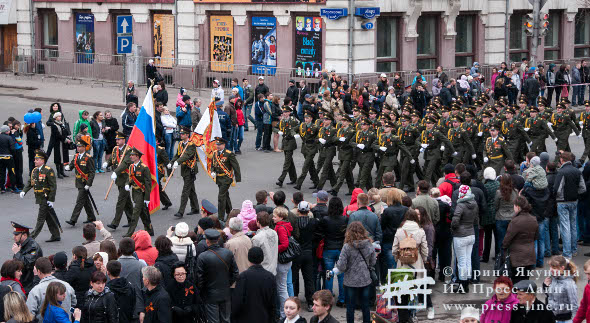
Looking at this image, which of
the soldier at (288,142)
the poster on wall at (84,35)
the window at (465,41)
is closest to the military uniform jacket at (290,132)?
the soldier at (288,142)

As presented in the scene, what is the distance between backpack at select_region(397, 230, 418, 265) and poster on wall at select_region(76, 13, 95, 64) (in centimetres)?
2893

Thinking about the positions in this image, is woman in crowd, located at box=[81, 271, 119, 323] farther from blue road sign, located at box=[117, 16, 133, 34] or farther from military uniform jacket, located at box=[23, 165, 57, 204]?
blue road sign, located at box=[117, 16, 133, 34]

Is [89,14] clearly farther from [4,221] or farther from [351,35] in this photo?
[4,221]

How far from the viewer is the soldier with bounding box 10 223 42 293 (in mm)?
11492

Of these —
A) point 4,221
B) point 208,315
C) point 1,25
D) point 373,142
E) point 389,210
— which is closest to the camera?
point 208,315

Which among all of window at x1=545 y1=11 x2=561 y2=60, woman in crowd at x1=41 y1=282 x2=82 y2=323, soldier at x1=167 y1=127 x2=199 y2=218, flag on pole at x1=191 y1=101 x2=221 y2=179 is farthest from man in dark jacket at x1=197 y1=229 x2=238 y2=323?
window at x1=545 y1=11 x2=561 y2=60

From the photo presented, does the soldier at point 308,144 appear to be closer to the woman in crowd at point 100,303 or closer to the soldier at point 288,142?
the soldier at point 288,142

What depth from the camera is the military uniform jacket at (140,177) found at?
16.7 metres

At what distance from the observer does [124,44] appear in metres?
37.5

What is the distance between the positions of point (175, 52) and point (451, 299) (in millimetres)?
25022

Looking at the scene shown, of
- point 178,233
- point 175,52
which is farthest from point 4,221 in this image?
point 175,52

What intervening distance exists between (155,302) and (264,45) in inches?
961

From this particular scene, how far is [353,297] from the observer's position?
1200cm

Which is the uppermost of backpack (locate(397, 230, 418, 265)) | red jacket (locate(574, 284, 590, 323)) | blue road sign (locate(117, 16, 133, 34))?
blue road sign (locate(117, 16, 133, 34))
